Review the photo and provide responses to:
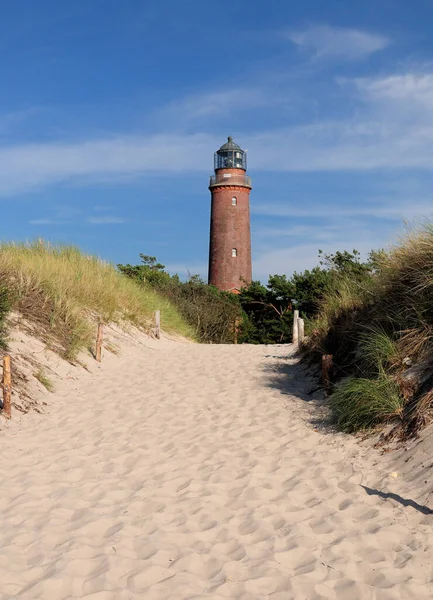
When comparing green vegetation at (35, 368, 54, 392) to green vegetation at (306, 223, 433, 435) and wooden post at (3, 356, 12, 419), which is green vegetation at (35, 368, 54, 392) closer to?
wooden post at (3, 356, 12, 419)

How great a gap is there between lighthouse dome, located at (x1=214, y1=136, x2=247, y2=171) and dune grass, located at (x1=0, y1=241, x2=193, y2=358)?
61.9ft

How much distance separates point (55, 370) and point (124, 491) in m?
6.25

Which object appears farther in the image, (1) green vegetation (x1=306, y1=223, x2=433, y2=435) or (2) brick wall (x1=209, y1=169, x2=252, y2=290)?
(2) brick wall (x1=209, y1=169, x2=252, y2=290)

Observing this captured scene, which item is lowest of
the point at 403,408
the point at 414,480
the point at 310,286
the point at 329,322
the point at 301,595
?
the point at 301,595

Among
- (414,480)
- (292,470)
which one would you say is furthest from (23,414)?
(414,480)

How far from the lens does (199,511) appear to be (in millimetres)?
5512

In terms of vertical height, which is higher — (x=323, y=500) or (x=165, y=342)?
(x=165, y=342)

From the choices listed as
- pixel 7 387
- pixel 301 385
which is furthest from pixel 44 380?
pixel 301 385

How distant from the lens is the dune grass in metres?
13.5

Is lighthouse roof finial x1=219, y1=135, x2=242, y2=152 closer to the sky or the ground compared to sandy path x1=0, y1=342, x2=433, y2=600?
closer to the sky

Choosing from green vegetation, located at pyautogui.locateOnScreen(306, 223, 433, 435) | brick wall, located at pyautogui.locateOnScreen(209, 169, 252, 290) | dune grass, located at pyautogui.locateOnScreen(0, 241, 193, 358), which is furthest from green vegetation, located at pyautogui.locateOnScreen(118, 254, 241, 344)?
green vegetation, located at pyautogui.locateOnScreen(306, 223, 433, 435)

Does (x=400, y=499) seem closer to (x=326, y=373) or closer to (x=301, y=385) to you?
(x=326, y=373)

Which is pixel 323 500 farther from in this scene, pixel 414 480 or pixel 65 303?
pixel 65 303

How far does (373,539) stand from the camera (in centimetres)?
480
